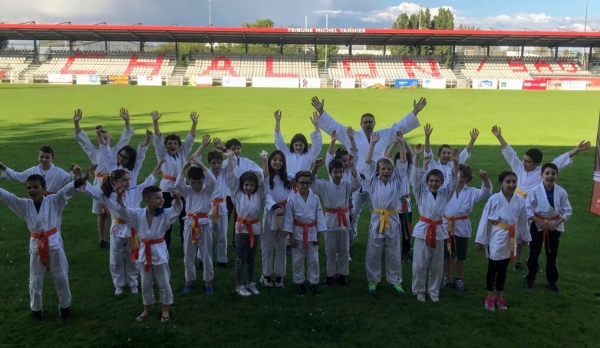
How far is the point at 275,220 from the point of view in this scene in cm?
593

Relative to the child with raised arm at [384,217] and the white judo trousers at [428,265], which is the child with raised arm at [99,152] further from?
the white judo trousers at [428,265]

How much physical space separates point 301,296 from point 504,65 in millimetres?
60466

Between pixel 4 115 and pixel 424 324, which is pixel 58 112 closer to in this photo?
pixel 4 115

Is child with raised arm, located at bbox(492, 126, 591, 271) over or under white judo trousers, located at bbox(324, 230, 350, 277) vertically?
over

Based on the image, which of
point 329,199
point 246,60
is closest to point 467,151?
point 329,199

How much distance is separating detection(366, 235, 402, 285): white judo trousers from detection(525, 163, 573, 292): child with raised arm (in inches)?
67.3

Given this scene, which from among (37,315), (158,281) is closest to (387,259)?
(158,281)

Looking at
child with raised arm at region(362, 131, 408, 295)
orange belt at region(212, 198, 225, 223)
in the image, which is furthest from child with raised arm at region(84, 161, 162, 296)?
child with raised arm at region(362, 131, 408, 295)

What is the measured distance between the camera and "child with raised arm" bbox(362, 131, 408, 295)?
5.93m

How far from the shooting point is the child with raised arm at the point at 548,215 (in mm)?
5891

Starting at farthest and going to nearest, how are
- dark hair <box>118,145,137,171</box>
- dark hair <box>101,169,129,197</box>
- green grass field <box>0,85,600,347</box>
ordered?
dark hair <box>118,145,137,171</box>
dark hair <box>101,169,129,197</box>
green grass field <box>0,85,600,347</box>

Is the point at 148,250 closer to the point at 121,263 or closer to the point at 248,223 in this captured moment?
the point at 121,263

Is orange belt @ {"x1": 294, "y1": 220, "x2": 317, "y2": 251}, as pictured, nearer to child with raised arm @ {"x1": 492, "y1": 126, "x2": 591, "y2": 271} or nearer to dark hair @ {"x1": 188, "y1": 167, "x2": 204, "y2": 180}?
dark hair @ {"x1": 188, "y1": 167, "x2": 204, "y2": 180}

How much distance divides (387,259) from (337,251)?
2.12 feet
